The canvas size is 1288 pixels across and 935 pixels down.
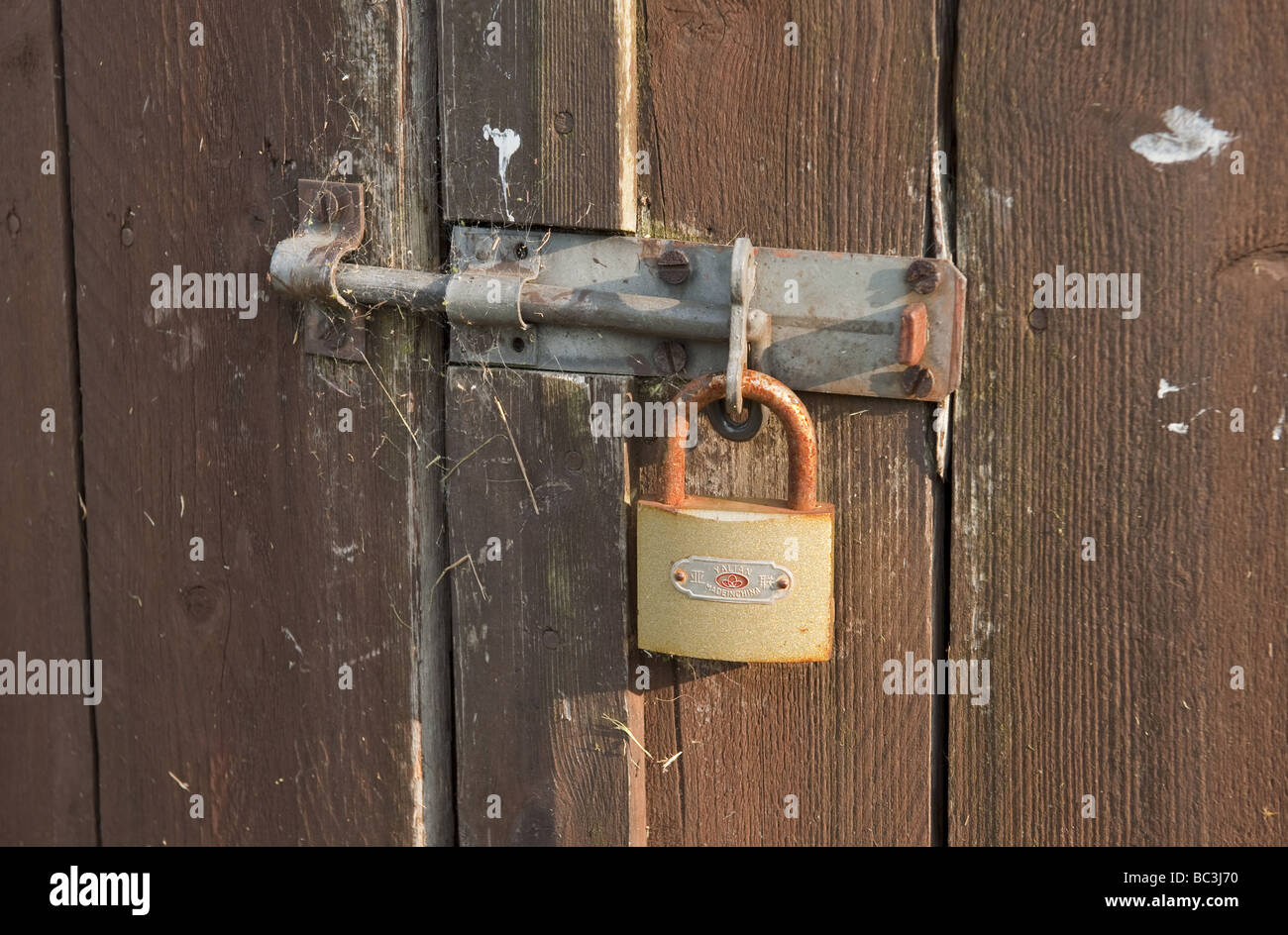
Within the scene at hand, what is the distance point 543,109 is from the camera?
37.9 inches

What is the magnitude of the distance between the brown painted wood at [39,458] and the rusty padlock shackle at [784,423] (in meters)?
0.78

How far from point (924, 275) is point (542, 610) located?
0.50 meters

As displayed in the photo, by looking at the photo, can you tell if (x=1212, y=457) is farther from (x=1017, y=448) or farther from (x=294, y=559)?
(x=294, y=559)

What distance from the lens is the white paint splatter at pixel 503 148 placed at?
98 cm

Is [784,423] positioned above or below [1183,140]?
below
